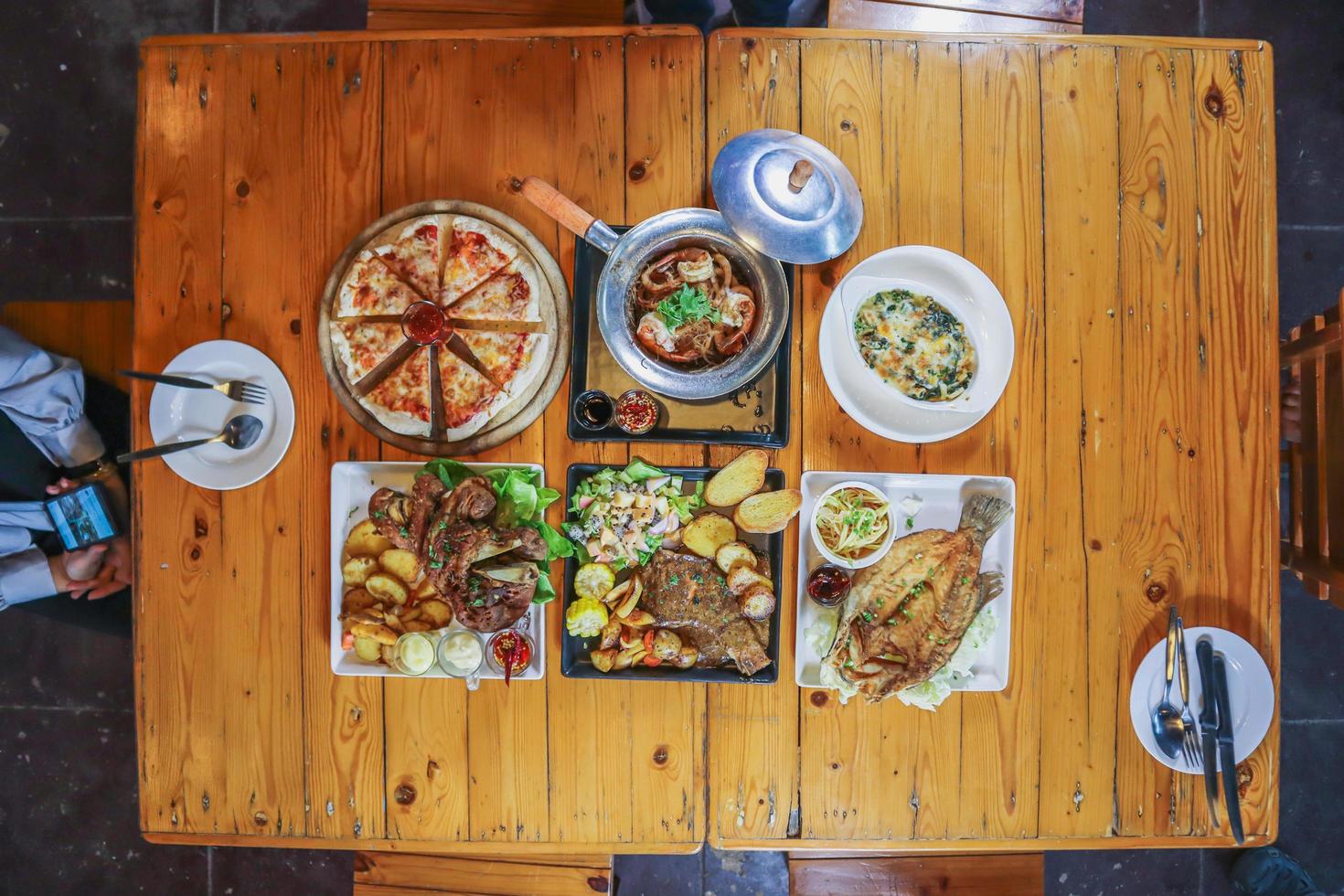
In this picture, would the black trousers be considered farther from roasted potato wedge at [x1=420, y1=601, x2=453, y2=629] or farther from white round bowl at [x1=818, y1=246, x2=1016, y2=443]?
white round bowl at [x1=818, y1=246, x2=1016, y2=443]

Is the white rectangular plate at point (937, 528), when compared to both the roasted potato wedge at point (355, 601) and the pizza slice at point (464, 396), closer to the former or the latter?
the pizza slice at point (464, 396)

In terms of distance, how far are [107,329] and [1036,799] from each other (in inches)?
146

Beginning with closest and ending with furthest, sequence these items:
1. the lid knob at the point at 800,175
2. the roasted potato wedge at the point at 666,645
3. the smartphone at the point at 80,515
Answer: the lid knob at the point at 800,175
the roasted potato wedge at the point at 666,645
the smartphone at the point at 80,515

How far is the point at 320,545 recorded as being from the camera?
2.50 meters

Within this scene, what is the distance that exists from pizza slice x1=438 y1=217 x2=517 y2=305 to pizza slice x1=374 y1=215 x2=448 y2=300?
6 cm

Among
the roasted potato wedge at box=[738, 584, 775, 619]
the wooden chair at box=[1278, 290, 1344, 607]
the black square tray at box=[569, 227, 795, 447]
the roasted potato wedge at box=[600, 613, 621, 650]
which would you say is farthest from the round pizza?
the wooden chair at box=[1278, 290, 1344, 607]

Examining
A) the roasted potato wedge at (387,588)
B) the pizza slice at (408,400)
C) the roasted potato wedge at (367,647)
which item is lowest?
the roasted potato wedge at (367,647)

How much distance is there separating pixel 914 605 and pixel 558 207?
1626 mm

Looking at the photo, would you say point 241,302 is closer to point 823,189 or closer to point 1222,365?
point 823,189

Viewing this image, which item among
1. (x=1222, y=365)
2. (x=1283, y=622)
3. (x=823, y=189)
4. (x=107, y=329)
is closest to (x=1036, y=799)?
(x=1222, y=365)

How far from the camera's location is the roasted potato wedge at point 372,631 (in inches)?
91.0

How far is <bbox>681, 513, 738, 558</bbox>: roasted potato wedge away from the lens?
238 cm

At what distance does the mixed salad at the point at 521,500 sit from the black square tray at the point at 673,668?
69 millimetres

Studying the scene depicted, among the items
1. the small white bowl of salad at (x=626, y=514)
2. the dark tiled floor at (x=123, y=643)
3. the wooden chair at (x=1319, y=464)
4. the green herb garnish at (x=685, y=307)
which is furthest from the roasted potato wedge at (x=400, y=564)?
the wooden chair at (x=1319, y=464)
